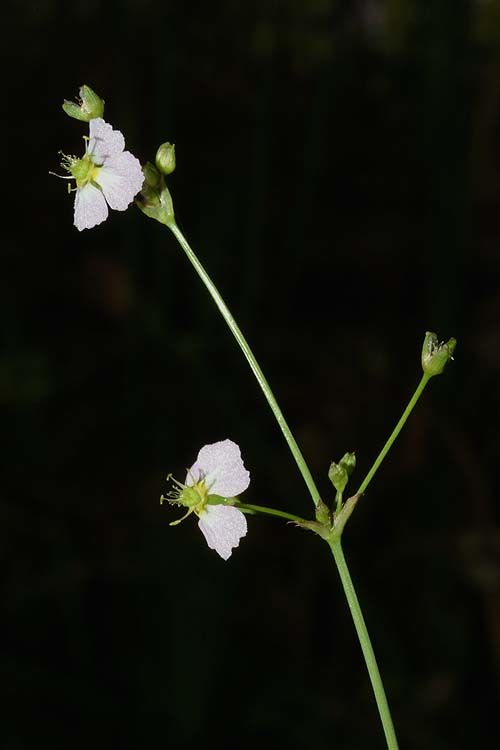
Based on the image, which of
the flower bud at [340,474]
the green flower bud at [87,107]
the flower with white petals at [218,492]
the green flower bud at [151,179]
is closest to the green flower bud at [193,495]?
the flower with white petals at [218,492]

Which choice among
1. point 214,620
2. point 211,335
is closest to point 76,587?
point 214,620

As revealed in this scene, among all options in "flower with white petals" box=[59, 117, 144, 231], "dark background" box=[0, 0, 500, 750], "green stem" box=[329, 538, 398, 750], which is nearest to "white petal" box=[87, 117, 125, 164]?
"flower with white petals" box=[59, 117, 144, 231]

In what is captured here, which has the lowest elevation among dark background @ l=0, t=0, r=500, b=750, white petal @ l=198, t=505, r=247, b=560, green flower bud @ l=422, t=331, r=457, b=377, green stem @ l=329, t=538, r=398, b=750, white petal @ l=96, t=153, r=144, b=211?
green stem @ l=329, t=538, r=398, b=750

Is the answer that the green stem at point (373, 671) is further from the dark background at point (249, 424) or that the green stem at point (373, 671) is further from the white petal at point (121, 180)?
the dark background at point (249, 424)

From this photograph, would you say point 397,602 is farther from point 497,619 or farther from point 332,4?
point 332,4

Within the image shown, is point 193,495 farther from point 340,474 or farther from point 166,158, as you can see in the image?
point 166,158

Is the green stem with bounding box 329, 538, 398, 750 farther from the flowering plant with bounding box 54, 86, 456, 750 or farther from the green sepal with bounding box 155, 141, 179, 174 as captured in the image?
the green sepal with bounding box 155, 141, 179, 174
